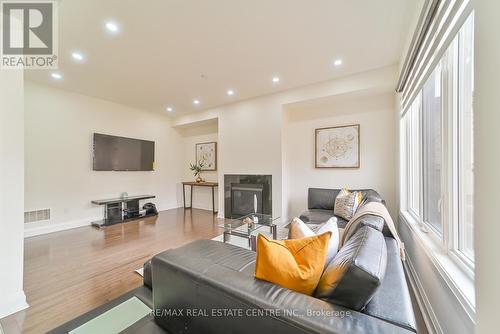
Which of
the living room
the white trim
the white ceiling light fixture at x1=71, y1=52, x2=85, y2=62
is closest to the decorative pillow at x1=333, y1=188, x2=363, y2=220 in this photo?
the living room

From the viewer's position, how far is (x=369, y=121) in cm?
378

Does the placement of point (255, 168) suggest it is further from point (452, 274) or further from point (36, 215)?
point (36, 215)

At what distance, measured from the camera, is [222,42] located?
8.55ft

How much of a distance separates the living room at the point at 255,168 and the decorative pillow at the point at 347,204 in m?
0.03

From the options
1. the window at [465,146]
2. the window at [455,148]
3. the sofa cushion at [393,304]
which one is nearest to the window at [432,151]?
the window at [455,148]

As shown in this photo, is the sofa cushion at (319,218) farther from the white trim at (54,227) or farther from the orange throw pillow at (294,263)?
the white trim at (54,227)

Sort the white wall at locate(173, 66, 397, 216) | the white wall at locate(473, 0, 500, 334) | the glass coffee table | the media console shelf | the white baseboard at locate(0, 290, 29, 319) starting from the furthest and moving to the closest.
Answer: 1. the media console shelf
2. the white wall at locate(173, 66, 397, 216)
3. the glass coffee table
4. the white baseboard at locate(0, 290, 29, 319)
5. the white wall at locate(473, 0, 500, 334)

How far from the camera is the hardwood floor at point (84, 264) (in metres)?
1.76

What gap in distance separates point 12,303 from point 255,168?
3.75 m

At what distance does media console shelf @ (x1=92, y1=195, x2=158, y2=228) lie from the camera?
4430 mm

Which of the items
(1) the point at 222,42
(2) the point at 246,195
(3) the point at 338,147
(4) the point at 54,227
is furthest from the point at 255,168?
(4) the point at 54,227

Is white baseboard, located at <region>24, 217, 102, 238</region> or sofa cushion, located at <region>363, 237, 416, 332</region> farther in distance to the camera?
white baseboard, located at <region>24, 217, 102, 238</region>

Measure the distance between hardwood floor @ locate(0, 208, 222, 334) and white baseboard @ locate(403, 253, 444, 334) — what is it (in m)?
2.64

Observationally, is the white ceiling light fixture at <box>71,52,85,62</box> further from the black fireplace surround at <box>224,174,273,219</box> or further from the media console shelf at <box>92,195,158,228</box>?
the black fireplace surround at <box>224,174,273,219</box>
